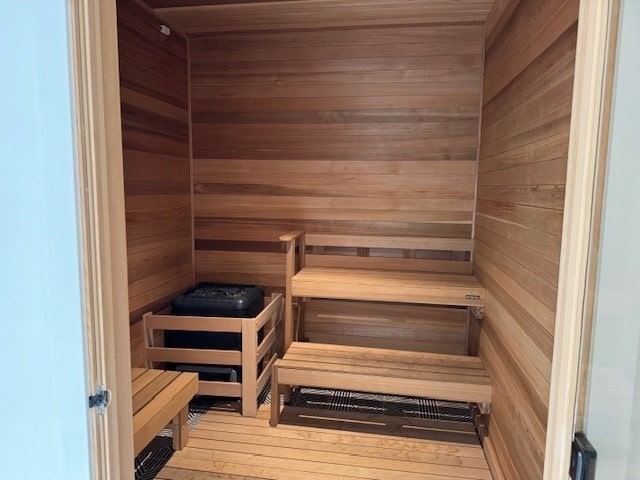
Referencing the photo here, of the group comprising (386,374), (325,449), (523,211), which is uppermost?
(523,211)

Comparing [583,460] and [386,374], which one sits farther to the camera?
[386,374]

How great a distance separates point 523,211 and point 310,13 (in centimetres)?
181

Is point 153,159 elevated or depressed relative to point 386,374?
elevated

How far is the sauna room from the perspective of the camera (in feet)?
7.11

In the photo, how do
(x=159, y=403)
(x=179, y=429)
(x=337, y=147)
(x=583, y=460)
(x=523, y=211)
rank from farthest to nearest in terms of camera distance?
(x=337, y=147) → (x=179, y=429) → (x=159, y=403) → (x=523, y=211) → (x=583, y=460)

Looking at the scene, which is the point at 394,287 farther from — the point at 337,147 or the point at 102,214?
the point at 102,214

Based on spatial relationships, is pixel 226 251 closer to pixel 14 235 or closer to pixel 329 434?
pixel 329 434

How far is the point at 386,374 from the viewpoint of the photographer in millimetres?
2373

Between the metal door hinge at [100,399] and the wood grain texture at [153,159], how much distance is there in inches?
61.3

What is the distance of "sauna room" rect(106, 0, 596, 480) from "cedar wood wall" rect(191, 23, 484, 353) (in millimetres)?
13

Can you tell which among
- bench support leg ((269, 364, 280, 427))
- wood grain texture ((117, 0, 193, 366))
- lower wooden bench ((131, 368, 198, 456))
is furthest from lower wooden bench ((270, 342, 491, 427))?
wood grain texture ((117, 0, 193, 366))

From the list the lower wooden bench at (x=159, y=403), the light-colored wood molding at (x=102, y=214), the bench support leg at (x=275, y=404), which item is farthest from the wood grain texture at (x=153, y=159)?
the light-colored wood molding at (x=102, y=214)

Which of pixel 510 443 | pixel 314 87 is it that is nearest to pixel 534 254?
pixel 510 443

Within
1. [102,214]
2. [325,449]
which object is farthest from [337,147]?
[102,214]
